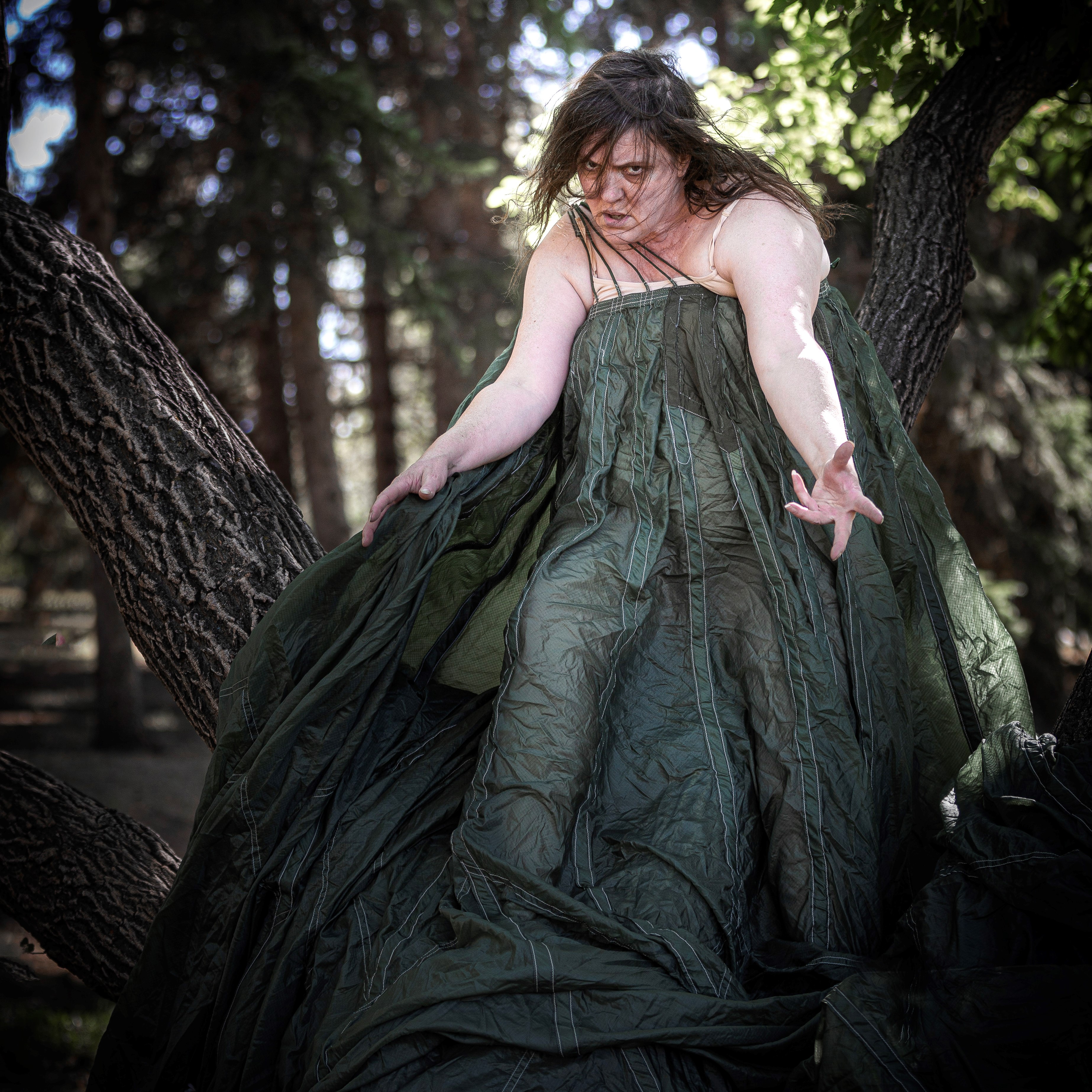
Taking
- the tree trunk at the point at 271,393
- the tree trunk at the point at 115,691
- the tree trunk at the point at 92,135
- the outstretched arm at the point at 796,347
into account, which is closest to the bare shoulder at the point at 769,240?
the outstretched arm at the point at 796,347

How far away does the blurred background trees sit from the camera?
6.39m

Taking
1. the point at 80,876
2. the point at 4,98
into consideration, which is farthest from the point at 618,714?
the point at 4,98

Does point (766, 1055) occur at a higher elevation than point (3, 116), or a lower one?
lower

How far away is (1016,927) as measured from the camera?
152 centimetres

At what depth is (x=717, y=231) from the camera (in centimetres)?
206

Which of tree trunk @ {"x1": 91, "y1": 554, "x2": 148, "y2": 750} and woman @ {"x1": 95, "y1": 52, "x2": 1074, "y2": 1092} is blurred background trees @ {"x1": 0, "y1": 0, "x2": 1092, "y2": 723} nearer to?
tree trunk @ {"x1": 91, "y1": 554, "x2": 148, "y2": 750}

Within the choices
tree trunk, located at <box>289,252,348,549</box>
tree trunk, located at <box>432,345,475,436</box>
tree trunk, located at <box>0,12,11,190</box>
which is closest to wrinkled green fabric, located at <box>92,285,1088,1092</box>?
tree trunk, located at <box>0,12,11,190</box>

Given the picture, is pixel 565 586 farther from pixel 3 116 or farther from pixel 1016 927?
pixel 3 116

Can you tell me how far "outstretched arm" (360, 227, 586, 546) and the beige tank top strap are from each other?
1.14ft

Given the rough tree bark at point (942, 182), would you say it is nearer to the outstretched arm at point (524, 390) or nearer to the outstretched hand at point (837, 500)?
the outstretched arm at point (524, 390)

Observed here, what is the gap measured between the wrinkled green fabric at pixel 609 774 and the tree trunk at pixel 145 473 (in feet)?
1.11

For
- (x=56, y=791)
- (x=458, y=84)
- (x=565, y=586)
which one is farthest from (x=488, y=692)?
(x=458, y=84)

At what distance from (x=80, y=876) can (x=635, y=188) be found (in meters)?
2.29

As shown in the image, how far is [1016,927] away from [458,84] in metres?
8.58
